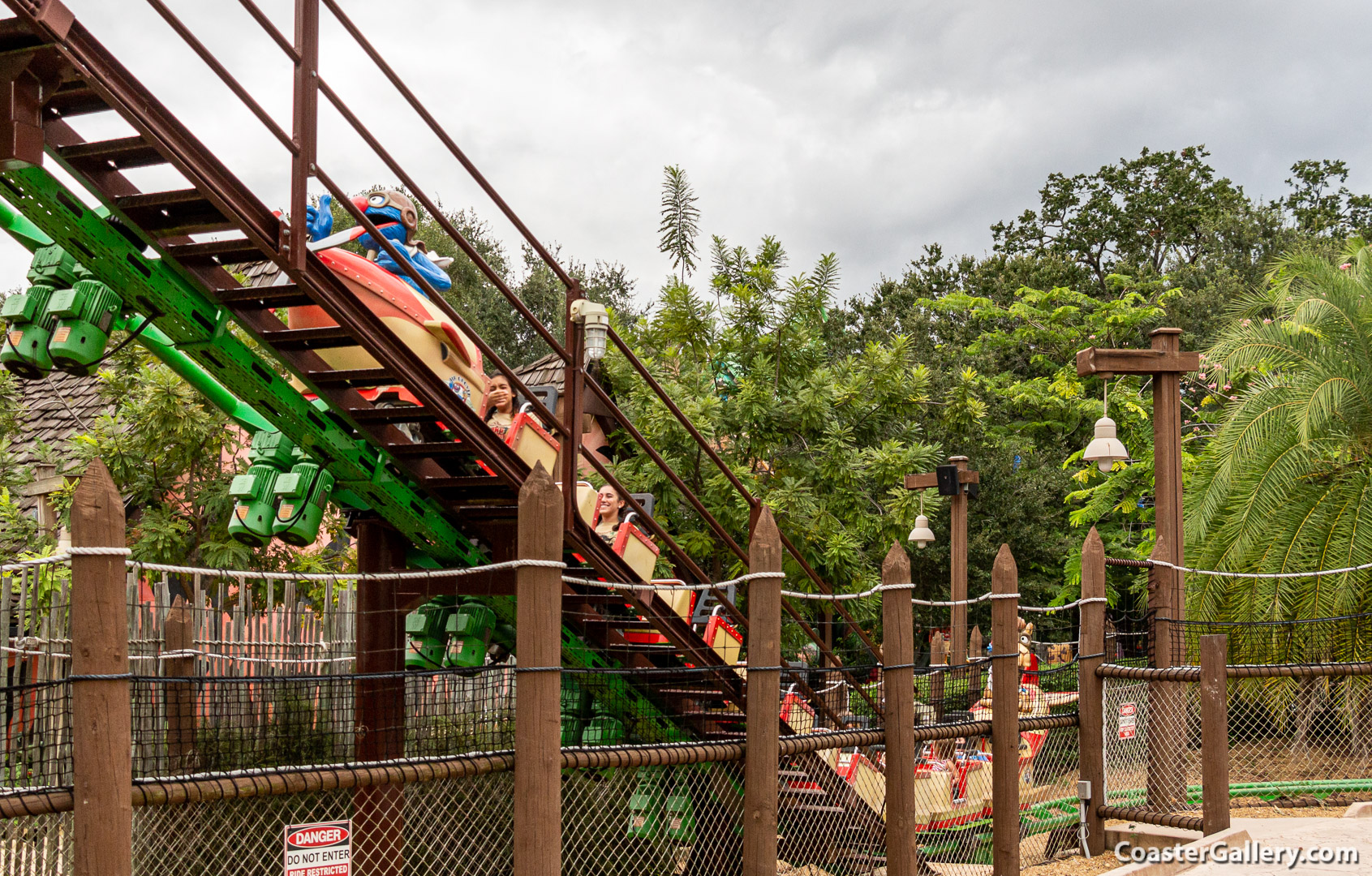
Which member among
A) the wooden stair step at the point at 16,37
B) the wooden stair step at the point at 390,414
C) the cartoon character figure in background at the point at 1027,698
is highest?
the wooden stair step at the point at 16,37

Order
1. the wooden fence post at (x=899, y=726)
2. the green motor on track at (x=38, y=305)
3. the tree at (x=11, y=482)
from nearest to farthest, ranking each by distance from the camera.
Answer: the green motor on track at (x=38, y=305) → the wooden fence post at (x=899, y=726) → the tree at (x=11, y=482)

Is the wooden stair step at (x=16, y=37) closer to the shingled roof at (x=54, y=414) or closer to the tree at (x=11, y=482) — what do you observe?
the tree at (x=11, y=482)

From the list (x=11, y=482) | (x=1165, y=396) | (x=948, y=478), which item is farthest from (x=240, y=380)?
(x=948, y=478)

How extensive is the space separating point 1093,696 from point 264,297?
20.8 ft

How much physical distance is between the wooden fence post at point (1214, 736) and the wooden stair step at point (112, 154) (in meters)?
6.94

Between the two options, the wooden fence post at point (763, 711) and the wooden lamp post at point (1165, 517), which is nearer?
the wooden fence post at point (763, 711)

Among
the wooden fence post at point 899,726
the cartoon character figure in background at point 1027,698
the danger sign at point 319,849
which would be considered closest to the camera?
the danger sign at point 319,849

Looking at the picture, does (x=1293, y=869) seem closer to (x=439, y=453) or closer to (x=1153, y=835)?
(x=1153, y=835)

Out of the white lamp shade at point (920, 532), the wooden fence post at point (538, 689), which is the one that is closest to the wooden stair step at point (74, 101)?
the wooden fence post at point (538, 689)

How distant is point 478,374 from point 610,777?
253 cm

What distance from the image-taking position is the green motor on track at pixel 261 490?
6887mm

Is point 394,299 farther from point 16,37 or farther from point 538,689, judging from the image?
point 538,689

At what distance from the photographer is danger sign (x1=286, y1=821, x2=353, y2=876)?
15.1ft

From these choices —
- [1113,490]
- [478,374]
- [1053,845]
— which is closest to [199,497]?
[478,374]
